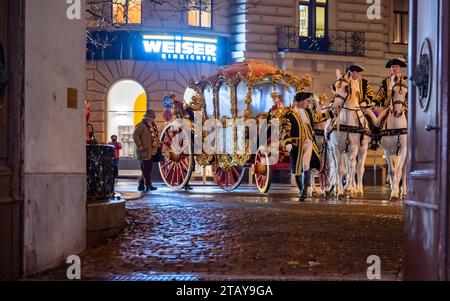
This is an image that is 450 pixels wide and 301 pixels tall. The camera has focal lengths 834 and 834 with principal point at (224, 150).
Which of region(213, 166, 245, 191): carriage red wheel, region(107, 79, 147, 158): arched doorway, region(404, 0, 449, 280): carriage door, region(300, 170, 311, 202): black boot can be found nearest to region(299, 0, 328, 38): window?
region(107, 79, 147, 158): arched doorway

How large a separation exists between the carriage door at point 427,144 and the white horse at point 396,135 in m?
10.4

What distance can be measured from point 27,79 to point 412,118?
3.65 metres

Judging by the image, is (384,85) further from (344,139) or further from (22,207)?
(22,207)

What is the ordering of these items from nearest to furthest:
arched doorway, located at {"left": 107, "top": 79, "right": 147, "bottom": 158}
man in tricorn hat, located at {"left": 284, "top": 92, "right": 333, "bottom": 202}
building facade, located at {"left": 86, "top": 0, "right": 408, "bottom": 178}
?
1. man in tricorn hat, located at {"left": 284, "top": 92, "right": 333, "bottom": 202}
2. building facade, located at {"left": 86, "top": 0, "right": 408, "bottom": 178}
3. arched doorway, located at {"left": 107, "top": 79, "right": 147, "bottom": 158}

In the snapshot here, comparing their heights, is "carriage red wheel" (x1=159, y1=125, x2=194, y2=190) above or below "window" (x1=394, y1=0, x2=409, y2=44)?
below

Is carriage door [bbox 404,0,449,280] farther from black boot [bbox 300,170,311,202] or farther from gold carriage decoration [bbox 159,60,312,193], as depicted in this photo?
gold carriage decoration [bbox 159,60,312,193]

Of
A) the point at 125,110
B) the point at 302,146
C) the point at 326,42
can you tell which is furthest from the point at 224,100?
the point at 326,42

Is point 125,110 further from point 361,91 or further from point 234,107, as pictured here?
point 361,91

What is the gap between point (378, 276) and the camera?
7.94 m

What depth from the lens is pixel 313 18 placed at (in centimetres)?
3459

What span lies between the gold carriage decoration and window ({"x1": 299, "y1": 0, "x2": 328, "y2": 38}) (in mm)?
12271

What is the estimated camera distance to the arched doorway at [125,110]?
33.6 m

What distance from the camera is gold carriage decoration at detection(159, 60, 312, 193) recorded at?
20.5 m

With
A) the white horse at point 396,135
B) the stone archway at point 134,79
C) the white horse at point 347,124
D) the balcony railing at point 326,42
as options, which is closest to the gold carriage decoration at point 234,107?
the white horse at point 347,124
